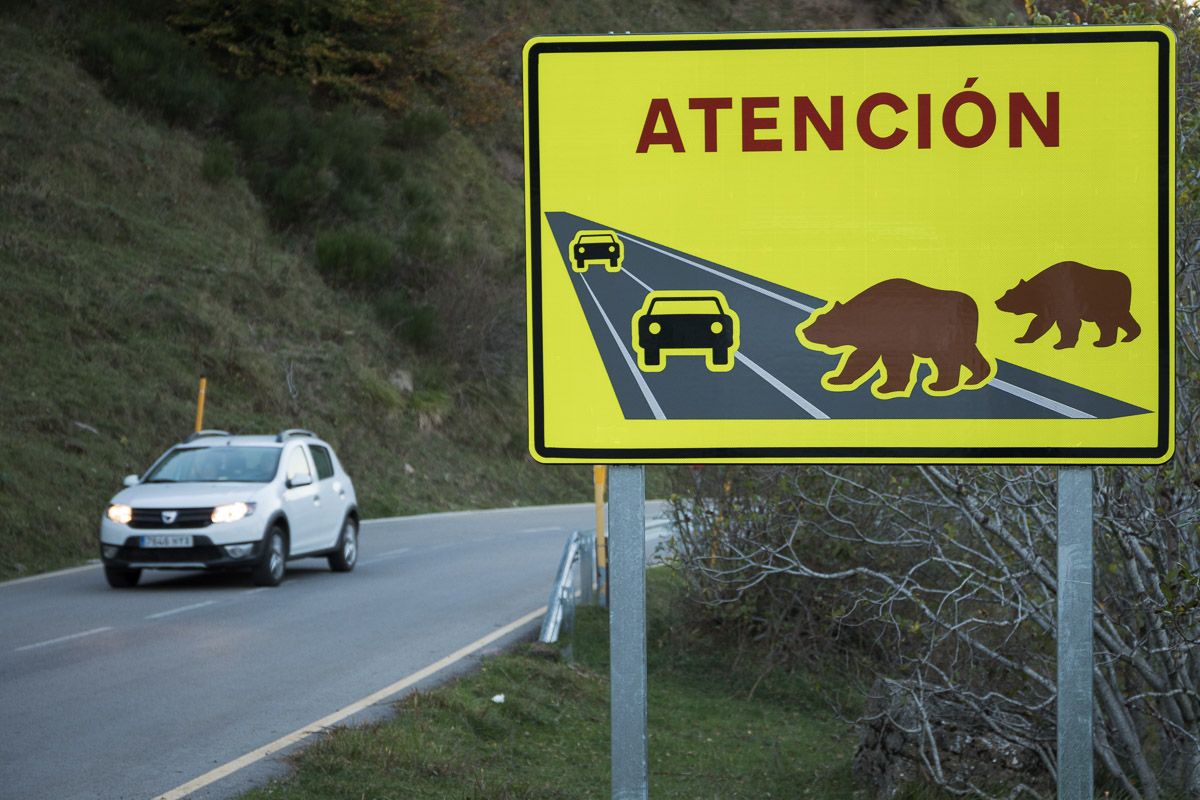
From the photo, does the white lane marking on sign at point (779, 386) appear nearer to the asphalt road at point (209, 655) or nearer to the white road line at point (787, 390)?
the white road line at point (787, 390)

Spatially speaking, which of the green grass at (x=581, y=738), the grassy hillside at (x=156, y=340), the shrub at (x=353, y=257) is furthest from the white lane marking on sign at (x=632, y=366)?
the shrub at (x=353, y=257)

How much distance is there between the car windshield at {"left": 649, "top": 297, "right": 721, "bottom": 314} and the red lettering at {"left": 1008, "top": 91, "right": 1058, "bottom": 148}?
74cm

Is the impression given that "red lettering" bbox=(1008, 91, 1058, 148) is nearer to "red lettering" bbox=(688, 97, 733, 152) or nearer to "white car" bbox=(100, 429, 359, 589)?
"red lettering" bbox=(688, 97, 733, 152)

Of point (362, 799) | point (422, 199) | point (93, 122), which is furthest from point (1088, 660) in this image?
point (422, 199)

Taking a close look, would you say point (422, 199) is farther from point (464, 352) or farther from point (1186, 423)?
point (1186, 423)

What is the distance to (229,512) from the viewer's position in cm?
1584

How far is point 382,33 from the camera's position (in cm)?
4412

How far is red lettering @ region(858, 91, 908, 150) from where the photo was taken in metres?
3.29

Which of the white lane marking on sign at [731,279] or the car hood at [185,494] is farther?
the car hood at [185,494]

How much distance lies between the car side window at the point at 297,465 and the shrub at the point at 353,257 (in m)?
21.1

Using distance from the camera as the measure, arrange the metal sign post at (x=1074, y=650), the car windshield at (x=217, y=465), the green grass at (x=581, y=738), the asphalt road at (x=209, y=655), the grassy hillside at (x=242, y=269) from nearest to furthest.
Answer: the metal sign post at (x=1074, y=650) < the green grass at (x=581, y=738) < the asphalt road at (x=209, y=655) < the car windshield at (x=217, y=465) < the grassy hillside at (x=242, y=269)

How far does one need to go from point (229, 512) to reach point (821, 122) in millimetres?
13404

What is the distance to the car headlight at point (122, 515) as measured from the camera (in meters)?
15.7

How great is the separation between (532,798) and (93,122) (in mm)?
31926
